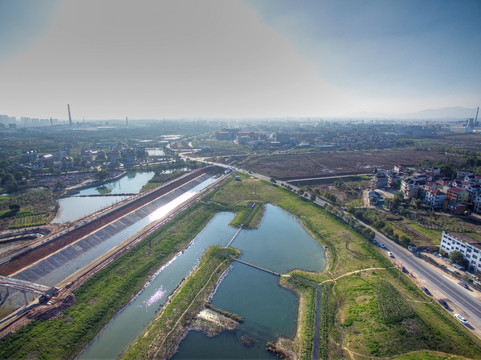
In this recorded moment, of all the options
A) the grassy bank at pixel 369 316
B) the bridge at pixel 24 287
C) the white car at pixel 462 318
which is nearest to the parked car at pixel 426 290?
the grassy bank at pixel 369 316

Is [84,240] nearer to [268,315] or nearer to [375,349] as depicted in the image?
[268,315]

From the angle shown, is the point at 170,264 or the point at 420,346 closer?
the point at 420,346

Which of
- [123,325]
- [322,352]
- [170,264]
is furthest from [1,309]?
[322,352]

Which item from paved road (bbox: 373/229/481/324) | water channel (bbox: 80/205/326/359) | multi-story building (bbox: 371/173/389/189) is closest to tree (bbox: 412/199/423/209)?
multi-story building (bbox: 371/173/389/189)

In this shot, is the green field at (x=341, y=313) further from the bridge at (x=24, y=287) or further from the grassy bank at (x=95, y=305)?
the bridge at (x=24, y=287)

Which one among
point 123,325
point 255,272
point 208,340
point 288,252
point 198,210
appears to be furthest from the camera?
point 198,210

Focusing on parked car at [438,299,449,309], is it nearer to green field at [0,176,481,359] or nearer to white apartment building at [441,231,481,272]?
green field at [0,176,481,359]
